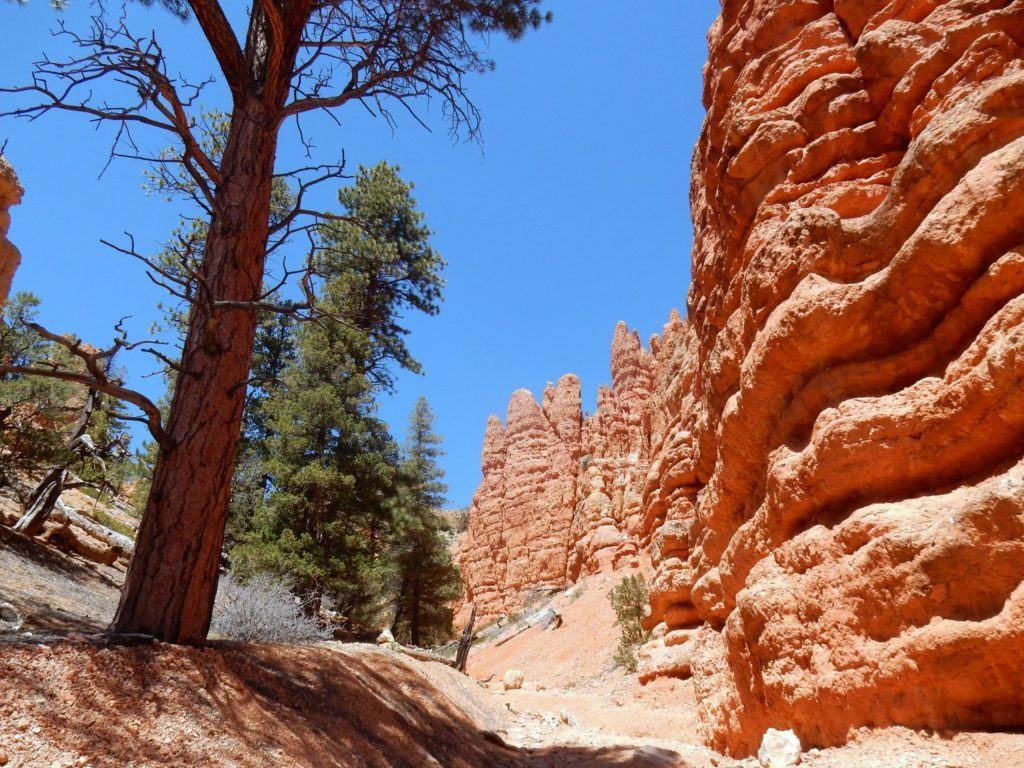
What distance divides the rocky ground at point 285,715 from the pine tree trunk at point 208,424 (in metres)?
0.35

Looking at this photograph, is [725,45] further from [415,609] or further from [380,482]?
[415,609]

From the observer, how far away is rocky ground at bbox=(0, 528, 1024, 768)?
11.5ft

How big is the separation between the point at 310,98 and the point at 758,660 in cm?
667

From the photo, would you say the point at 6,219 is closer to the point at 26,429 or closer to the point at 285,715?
the point at 26,429

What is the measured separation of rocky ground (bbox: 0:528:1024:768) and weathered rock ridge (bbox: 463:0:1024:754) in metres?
0.55

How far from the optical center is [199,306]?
524 cm

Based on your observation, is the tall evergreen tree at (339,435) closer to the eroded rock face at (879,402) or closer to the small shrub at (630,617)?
the small shrub at (630,617)

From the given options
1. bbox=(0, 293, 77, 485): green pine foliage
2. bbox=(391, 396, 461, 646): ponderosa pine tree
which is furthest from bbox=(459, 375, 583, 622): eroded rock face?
bbox=(0, 293, 77, 485): green pine foliage

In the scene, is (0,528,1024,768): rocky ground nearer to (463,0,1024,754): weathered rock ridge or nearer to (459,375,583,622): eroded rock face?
(463,0,1024,754): weathered rock ridge

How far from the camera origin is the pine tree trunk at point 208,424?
182 inches

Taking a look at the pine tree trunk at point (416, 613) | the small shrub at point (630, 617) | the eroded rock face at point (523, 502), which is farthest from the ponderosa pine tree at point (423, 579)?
the eroded rock face at point (523, 502)

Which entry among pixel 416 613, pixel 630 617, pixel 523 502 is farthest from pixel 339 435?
pixel 523 502

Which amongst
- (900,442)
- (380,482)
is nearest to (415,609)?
(380,482)

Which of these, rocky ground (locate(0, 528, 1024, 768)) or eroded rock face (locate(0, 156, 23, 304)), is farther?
eroded rock face (locate(0, 156, 23, 304))
